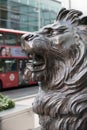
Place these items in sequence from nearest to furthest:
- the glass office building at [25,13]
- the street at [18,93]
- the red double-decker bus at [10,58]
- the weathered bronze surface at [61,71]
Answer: the weathered bronze surface at [61,71] < the street at [18,93] < the red double-decker bus at [10,58] < the glass office building at [25,13]

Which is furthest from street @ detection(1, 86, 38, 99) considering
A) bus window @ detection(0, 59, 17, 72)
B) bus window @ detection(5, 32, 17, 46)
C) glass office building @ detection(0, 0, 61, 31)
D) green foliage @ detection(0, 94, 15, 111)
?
glass office building @ detection(0, 0, 61, 31)

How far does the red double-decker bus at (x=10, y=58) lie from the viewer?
15.1m

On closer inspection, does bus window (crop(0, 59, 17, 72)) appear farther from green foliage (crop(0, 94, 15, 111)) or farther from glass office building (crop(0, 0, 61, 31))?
green foliage (crop(0, 94, 15, 111))

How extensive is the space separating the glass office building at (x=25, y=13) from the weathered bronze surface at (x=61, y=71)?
21857mm

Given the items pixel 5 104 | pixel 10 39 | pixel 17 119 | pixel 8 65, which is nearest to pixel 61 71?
pixel 17 119

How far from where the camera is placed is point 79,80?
113cm

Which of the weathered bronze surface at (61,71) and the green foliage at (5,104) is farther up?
the weathered bronze surface at (61,71)

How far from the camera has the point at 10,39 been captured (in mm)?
15438

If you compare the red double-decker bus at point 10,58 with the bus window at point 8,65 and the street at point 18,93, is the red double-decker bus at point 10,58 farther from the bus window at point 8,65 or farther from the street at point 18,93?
the street at point 18,93

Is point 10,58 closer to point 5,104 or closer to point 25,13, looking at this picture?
point 25,13

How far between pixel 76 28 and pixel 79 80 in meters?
0.20

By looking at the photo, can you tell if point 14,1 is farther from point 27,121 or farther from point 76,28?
point 76,28

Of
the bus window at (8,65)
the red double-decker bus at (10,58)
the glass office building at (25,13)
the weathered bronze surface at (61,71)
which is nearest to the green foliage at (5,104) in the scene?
the weathered bronze surface at (61,71)

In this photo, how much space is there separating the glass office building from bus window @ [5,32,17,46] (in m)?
7.60
